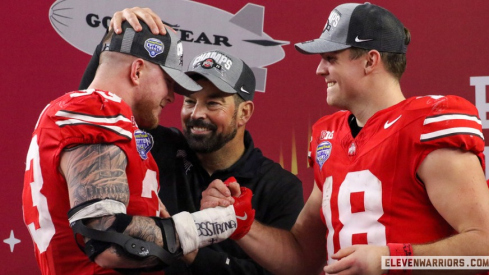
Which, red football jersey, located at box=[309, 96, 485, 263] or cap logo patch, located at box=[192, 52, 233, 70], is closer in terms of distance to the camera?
red football jersey, located at box=[309, 96, 485, 263]

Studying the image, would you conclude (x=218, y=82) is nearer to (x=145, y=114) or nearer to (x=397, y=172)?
(x=145, y=114)

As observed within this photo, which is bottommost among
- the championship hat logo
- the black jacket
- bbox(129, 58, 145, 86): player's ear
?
the black jacket

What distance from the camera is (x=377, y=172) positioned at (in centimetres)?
165

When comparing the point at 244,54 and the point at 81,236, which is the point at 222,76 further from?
the point at 81,236

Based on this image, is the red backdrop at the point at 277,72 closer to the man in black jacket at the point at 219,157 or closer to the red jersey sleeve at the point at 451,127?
the man in black jacket at the point at 219,157

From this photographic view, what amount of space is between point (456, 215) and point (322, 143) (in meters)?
0.48

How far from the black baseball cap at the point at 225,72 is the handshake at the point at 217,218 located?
20.0 inches

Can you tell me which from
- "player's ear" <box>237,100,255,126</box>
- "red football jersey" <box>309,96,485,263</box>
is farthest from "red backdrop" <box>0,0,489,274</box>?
"red football jersey" <box>309,96,485,263</box>

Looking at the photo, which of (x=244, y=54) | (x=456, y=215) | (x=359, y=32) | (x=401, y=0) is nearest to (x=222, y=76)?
(x=244, y=54)

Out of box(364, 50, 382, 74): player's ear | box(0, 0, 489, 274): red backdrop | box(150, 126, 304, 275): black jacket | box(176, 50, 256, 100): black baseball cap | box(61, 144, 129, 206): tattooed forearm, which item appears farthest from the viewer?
box(0, 0, 489, 274): red backdrop

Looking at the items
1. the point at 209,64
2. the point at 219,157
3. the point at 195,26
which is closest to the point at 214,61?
the point at 209,64

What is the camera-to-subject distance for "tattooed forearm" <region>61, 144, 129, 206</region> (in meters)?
1.40

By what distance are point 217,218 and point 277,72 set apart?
44.5 inches

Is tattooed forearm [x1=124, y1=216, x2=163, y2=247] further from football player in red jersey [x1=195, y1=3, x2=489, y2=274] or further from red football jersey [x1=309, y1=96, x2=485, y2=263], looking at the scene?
red football jersey [x1=309, y1=96, x2=485, y2=263]
